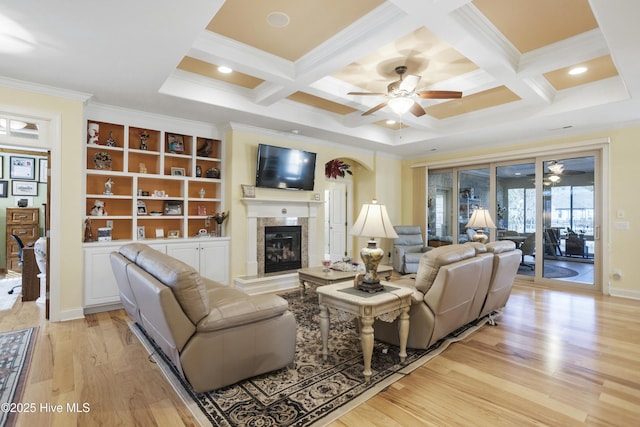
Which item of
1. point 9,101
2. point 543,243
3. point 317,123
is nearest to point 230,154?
point 317,123

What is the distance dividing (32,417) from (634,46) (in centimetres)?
533

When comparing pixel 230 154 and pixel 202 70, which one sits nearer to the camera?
pixel 202 70

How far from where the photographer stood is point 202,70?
391cm

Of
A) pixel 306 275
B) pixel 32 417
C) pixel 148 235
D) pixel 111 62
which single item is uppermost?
pixel 111 62

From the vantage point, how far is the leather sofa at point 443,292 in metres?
2.80

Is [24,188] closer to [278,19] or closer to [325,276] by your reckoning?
[325,276]

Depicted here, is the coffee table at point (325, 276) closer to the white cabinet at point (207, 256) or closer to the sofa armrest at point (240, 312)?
the white cabinet at point (207, 256)

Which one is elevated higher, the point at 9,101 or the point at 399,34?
the point at 399,34

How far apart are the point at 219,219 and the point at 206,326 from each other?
323cm

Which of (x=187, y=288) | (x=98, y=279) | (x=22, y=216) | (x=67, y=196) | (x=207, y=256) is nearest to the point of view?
(x=187, y=288)

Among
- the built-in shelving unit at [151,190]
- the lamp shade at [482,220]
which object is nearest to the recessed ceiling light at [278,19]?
the built-in shelving unit at [151,190]

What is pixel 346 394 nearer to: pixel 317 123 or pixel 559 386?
pixel 559 386

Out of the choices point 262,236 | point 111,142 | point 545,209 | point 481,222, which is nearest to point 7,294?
point 111,142

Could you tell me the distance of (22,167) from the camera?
265 inches
